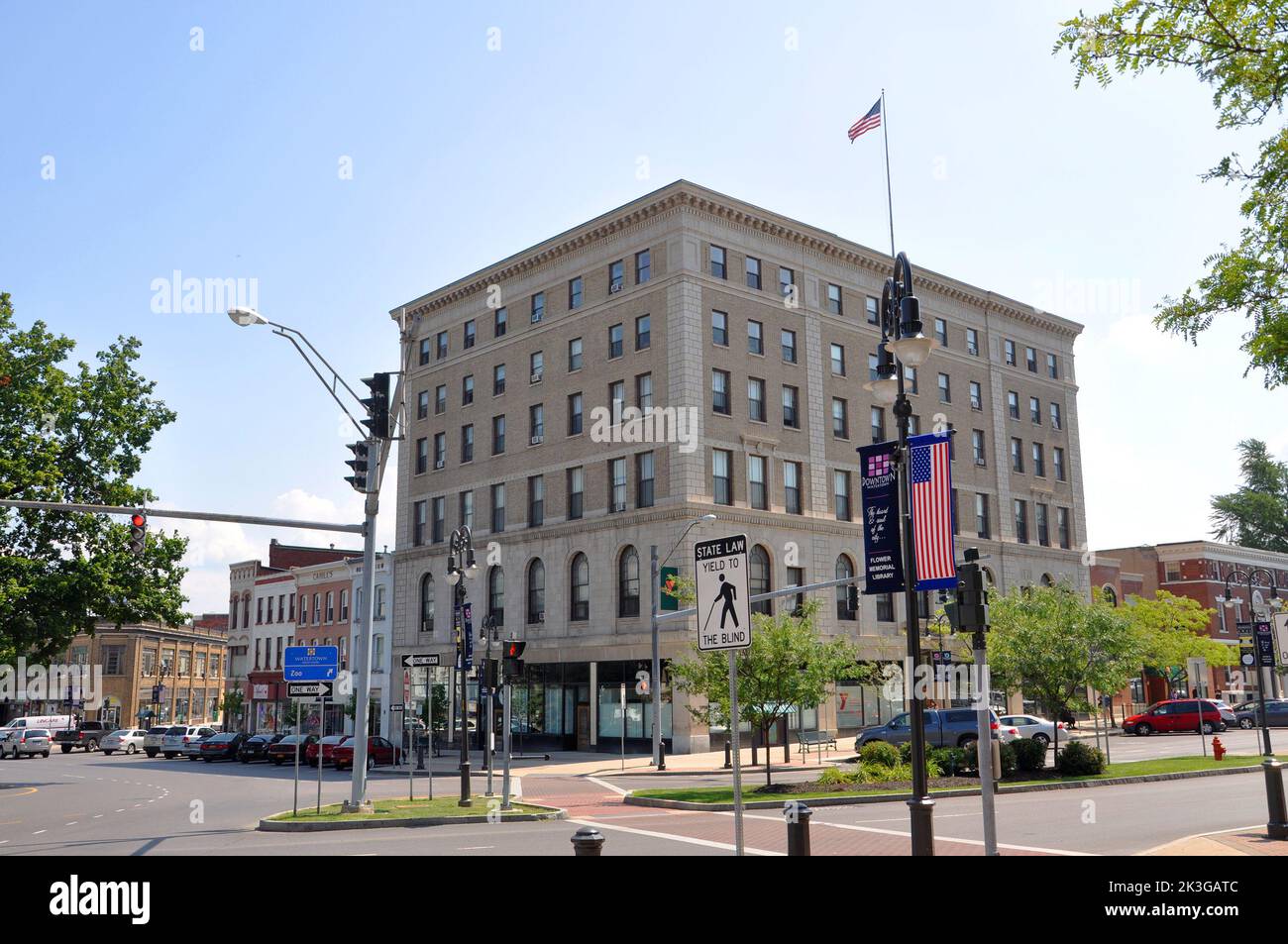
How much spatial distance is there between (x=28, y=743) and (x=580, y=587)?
3429 centimetres

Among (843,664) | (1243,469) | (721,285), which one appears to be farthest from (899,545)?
(1243,469)

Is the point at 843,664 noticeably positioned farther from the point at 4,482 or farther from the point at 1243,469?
the point at 1243,469

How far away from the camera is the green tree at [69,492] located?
34.7 meters

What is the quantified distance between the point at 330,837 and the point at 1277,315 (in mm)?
15726

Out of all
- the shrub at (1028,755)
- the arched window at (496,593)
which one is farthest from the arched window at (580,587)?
the shrub at (1028,755)

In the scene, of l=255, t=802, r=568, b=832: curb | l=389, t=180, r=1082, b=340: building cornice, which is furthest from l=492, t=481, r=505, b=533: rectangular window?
l=255, t=802, r=568, b=832: curb

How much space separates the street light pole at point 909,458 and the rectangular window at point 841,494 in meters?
38.4

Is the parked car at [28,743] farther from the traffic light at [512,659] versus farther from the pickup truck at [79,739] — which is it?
the traffic light at [512,659]

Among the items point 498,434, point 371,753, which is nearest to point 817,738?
point 371,753

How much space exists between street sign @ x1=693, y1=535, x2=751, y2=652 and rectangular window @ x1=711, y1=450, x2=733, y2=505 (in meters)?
37.3

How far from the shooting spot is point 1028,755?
92.1ft

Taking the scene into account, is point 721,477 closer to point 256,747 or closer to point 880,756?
point 880,756

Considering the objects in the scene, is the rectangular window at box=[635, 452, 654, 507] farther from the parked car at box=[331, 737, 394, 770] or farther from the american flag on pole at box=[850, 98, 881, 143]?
the american flag on pole at box=[850, 98, 881, 143]

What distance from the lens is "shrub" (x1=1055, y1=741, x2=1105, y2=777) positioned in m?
28.0
